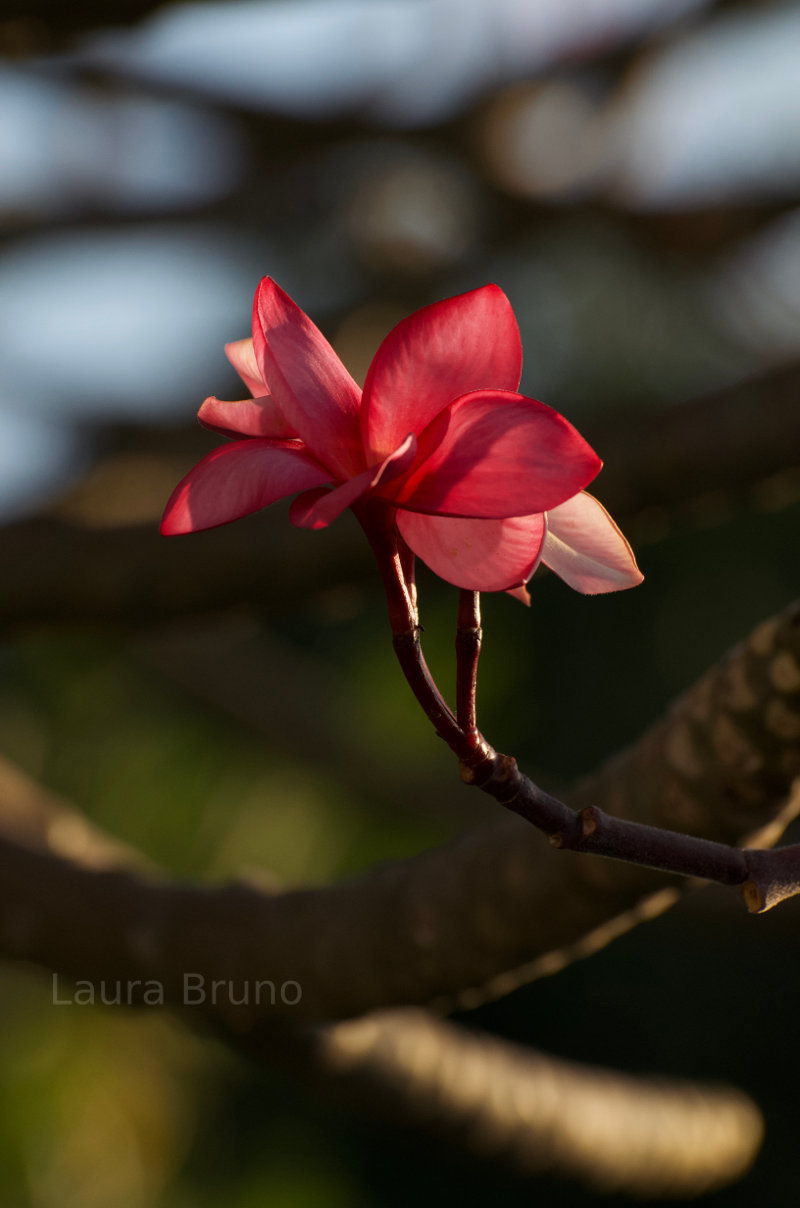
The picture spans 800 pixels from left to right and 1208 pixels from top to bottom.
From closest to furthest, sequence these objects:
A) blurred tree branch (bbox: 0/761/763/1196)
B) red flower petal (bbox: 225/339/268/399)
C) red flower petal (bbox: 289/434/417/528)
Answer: red flower petal (bbox: 289/434/417/528) → red flower petal (bbox: 225/339/268/399) → blurred tree branch (bbox: 0/761/763/1196)

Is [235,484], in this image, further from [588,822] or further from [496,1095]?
[496,1095]

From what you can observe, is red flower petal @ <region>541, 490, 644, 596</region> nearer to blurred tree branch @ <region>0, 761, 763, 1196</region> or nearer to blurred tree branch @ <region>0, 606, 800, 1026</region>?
blurred tree branch @ <region>0, 606, 800, 1026</region>

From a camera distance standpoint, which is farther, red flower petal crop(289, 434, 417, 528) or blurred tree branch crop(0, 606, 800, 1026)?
blurred tree branch crop(0, 606, 800, 1026)

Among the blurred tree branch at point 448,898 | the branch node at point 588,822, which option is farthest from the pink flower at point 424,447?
the blurred tree branch at point 448,898

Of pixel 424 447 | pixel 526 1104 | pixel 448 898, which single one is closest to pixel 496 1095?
pixel 526 1104

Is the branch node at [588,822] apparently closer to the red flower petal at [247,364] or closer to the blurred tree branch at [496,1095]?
the red flower petal at [247,364]

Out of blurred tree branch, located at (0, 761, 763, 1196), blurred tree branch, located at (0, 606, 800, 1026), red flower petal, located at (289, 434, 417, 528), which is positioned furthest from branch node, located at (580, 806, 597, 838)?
blurred tree branch, located at (0, 761, 763, 1196)

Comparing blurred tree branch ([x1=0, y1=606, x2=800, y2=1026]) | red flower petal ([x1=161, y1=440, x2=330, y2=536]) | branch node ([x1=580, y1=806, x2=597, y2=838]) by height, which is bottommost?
→ blurred tree branch ([x1=0, y1=606, x2=800, y2=1026])
